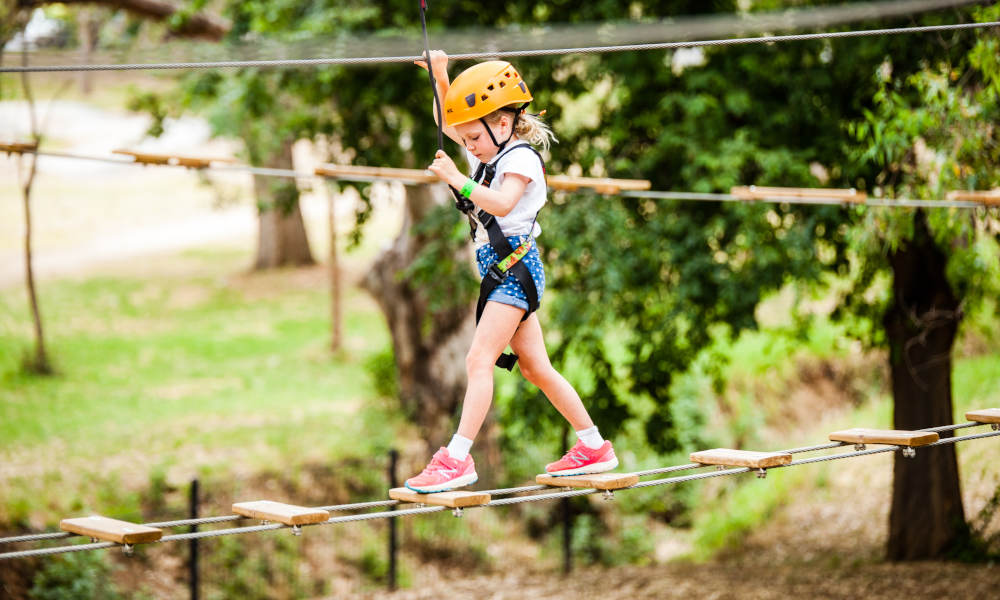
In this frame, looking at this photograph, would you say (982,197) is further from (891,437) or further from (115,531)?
(115,531)

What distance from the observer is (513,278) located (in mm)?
4098

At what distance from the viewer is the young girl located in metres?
3.95

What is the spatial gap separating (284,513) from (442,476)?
595mm

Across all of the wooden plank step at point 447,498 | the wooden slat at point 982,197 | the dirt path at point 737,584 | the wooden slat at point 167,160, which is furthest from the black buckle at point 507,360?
the dirt path at point 737,584

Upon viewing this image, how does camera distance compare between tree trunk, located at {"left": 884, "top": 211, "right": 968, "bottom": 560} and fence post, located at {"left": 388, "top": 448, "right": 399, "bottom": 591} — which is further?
fence post, located at {"left": 388, "top": 448, "right": 399, "bottom": 591}

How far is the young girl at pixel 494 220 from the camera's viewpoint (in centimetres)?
395

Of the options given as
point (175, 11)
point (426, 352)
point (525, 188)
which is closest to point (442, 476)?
point (525, 188)

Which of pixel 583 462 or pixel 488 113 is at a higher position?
pixel 488 113

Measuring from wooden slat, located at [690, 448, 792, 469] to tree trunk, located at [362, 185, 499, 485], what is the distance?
893 centimetres

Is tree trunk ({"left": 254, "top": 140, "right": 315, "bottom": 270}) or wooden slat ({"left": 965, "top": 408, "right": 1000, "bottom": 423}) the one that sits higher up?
tree trunk ({"left": 254, "top": 140, "right": 315, "bottom": 270})

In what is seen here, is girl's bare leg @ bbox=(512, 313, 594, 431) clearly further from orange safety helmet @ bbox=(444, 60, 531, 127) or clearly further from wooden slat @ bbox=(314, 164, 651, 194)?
wooden slat @ bbox=(314, 164, 651, 194)

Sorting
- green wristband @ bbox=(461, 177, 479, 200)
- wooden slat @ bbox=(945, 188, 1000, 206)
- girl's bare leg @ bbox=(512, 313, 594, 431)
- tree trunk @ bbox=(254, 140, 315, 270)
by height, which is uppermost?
tree trunk @ bbox=(254, 140, 315, 270)

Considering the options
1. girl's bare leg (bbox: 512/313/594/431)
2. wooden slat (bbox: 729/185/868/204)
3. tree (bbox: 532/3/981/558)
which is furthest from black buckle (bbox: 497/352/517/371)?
tree (bbox: 532/3/981/558)

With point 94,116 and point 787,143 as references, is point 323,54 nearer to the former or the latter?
point 787,143
